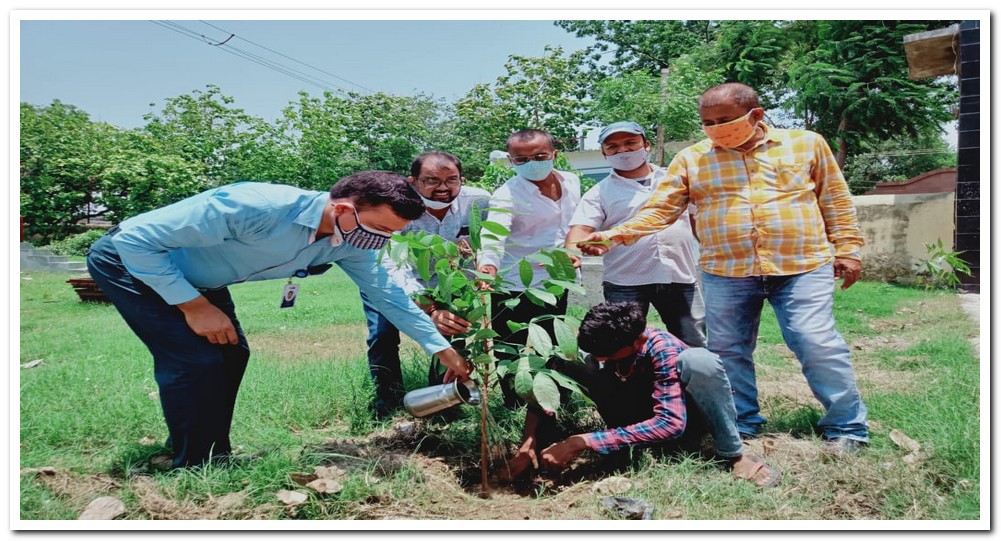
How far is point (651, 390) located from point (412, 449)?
1018 mm

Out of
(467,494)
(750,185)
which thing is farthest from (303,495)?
(750,185)

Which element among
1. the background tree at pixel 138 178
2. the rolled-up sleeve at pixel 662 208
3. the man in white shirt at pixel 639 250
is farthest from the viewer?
the background tree at pixel 138 178

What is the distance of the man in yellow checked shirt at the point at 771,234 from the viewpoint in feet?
8.42

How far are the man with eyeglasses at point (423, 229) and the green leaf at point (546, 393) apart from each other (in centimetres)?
80

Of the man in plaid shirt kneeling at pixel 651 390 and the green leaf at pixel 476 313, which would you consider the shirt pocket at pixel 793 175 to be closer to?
the man in plaid shirt kneeling at pixel 651 390

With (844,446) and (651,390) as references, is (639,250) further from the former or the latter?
(844,446)

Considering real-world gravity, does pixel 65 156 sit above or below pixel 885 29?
below

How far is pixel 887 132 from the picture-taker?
25.8 ft

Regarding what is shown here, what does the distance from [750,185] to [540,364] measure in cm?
111

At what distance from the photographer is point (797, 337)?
2592 mm

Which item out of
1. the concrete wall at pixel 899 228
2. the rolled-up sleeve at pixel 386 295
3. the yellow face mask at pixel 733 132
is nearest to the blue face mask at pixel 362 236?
the rolled-up sleeve at pixel 386 295

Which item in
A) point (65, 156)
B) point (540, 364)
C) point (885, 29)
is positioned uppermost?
point (885, 29)

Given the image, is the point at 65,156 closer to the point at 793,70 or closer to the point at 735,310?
the point at 735,310

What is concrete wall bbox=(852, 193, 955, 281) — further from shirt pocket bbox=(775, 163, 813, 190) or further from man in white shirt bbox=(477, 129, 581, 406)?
man in white shirt bbox=(477, 129, 581, 406)
